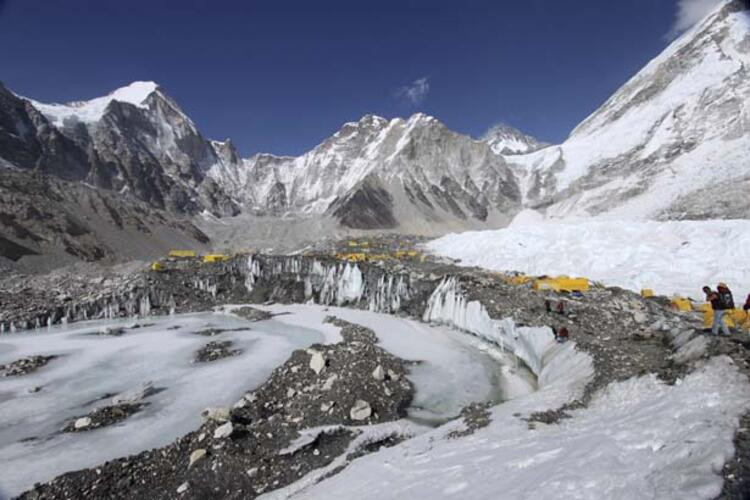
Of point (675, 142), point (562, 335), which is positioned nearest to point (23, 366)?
point (562, 335)

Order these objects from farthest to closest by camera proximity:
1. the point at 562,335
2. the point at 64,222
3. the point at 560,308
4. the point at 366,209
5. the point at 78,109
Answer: the point at 78,109 < the point at 366,209 < the point at 64,222 < the point at 560,308 < the point at 562,335

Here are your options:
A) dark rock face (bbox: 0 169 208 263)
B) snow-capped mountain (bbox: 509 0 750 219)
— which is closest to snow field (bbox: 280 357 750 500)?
snow-capped mountain (bbox: 509 0 750 219)

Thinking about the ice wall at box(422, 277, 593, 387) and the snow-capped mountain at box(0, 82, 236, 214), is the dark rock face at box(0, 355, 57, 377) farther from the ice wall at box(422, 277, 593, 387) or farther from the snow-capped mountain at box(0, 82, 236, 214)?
the snow-capped mountain at box(0, 82, 236, 214)

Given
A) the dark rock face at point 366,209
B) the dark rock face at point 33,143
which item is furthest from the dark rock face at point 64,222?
the dark rock face at point 366,209

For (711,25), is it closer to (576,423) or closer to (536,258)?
(536,258)

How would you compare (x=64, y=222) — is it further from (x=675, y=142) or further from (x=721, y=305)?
(x=675, y=142)

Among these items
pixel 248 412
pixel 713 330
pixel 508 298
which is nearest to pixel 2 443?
pixel 248 412
